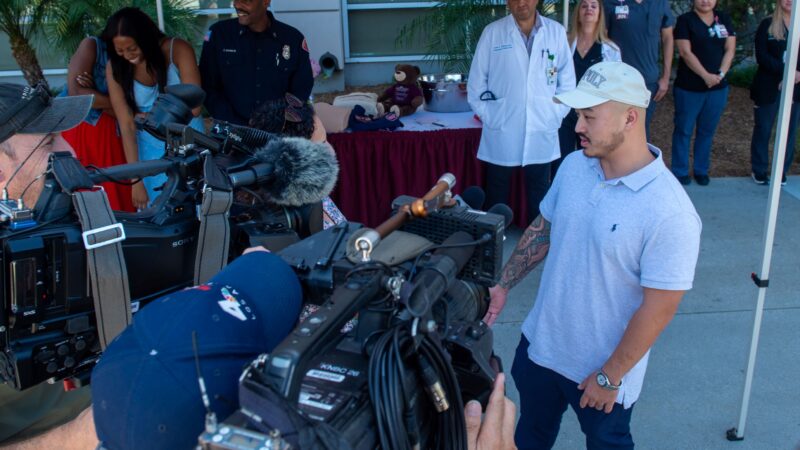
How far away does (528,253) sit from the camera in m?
2.40

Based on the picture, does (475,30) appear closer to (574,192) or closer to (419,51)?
(419,51)

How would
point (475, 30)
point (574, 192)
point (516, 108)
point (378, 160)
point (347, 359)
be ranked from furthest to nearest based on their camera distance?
1. point (475, 30)
2. point (378, 160)
3. point (516, 108)
4. point (574, 192)
5. point (347, 359)

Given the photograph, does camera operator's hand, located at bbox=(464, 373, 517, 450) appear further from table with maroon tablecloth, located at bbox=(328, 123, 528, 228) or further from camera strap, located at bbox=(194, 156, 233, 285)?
table with maroon tablecloth, located at bbox=(328, 123, 528, 228)

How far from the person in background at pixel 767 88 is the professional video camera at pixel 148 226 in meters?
5.30

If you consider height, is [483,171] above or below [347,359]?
below

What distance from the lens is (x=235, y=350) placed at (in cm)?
103

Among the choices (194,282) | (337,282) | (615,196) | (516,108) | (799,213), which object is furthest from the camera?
(799,213)

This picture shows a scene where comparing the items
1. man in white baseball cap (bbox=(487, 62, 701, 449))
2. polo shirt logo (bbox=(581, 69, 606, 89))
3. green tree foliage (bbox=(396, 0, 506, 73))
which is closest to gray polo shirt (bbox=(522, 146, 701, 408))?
man in white baseball cap (bbox=(487, 62, 701, 449))

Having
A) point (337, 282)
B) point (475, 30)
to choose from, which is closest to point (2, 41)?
point (475, 30)

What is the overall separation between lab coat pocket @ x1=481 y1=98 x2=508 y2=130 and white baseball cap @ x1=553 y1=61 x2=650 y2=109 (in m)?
2.62

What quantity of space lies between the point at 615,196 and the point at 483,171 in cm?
314

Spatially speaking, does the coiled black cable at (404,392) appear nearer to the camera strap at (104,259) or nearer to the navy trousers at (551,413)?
the camera strap at (104,259)

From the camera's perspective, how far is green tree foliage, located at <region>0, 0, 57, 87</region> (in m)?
6.25

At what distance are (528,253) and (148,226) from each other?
129 cm
